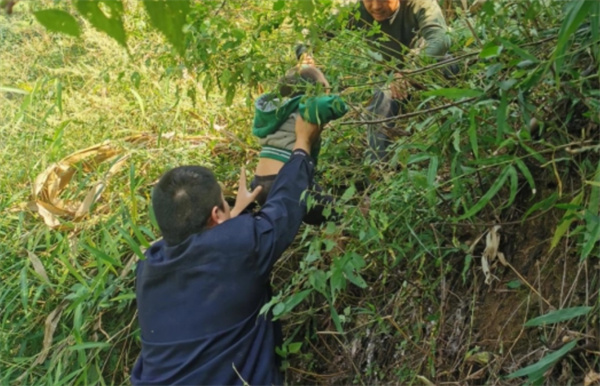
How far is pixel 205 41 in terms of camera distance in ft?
10.3

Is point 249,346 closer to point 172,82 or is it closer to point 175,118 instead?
point 175,118

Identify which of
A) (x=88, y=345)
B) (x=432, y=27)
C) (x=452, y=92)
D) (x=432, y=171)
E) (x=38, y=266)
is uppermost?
(x=452, y=92)

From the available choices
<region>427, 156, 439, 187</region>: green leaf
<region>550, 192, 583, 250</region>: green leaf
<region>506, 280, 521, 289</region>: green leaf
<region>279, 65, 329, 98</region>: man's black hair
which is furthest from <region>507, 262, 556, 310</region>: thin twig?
<region>279, 65, 329, 98</region>: man's black hair

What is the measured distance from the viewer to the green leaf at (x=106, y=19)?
121 centimetres

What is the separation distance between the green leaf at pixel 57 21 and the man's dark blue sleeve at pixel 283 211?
1.82m

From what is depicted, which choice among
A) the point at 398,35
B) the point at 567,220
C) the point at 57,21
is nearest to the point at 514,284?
the point at 567,220

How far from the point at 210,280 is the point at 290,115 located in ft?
2.37

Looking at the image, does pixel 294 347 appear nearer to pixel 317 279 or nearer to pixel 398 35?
pixel 317 279

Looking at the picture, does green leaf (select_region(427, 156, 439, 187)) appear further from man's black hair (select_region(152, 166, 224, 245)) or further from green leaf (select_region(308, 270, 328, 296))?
man's black hair (select_region(152, 166, 224, 245))

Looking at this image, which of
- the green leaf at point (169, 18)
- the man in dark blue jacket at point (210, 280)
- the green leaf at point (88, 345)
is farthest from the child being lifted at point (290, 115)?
the green leaf at point (169, 18)

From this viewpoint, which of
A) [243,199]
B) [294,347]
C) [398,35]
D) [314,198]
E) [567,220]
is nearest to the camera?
[567,220]

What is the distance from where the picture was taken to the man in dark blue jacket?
9.83 ft

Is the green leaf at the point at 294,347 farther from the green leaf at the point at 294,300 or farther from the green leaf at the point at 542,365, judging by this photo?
the green leaf at the point at 542,365

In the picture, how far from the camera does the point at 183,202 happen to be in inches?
121
